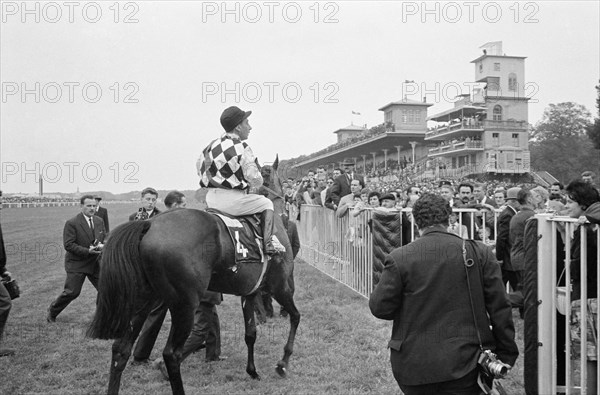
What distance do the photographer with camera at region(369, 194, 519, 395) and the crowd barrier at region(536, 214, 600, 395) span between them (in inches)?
36.8

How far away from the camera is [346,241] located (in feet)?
33.9

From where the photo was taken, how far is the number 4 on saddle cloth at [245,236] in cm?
524

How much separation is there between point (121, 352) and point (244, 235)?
1533mm

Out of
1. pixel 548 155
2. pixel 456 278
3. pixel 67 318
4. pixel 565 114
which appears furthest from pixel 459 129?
pixel 456 278

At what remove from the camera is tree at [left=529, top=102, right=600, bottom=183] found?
181 feet

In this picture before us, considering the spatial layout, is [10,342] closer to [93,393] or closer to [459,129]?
[93,393]

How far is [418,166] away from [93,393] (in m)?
41.6

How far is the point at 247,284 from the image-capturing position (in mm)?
5461

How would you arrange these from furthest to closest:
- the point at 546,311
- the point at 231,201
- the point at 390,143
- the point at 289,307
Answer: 1. the point at 390,143
2. the point at 289,307
3. the point at 231,201
4. the point at 546,311

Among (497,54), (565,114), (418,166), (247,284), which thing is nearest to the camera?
(247,284)

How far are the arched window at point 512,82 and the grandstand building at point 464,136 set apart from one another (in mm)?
78

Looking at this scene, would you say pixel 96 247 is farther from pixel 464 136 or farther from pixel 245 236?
pixel 464 136

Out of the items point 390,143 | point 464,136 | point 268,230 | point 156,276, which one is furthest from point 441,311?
point 390,143

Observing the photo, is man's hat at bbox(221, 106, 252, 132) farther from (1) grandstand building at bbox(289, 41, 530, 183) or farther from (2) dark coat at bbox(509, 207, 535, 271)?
(1) grandstand building at bbox(289, 41, 530, 183)
